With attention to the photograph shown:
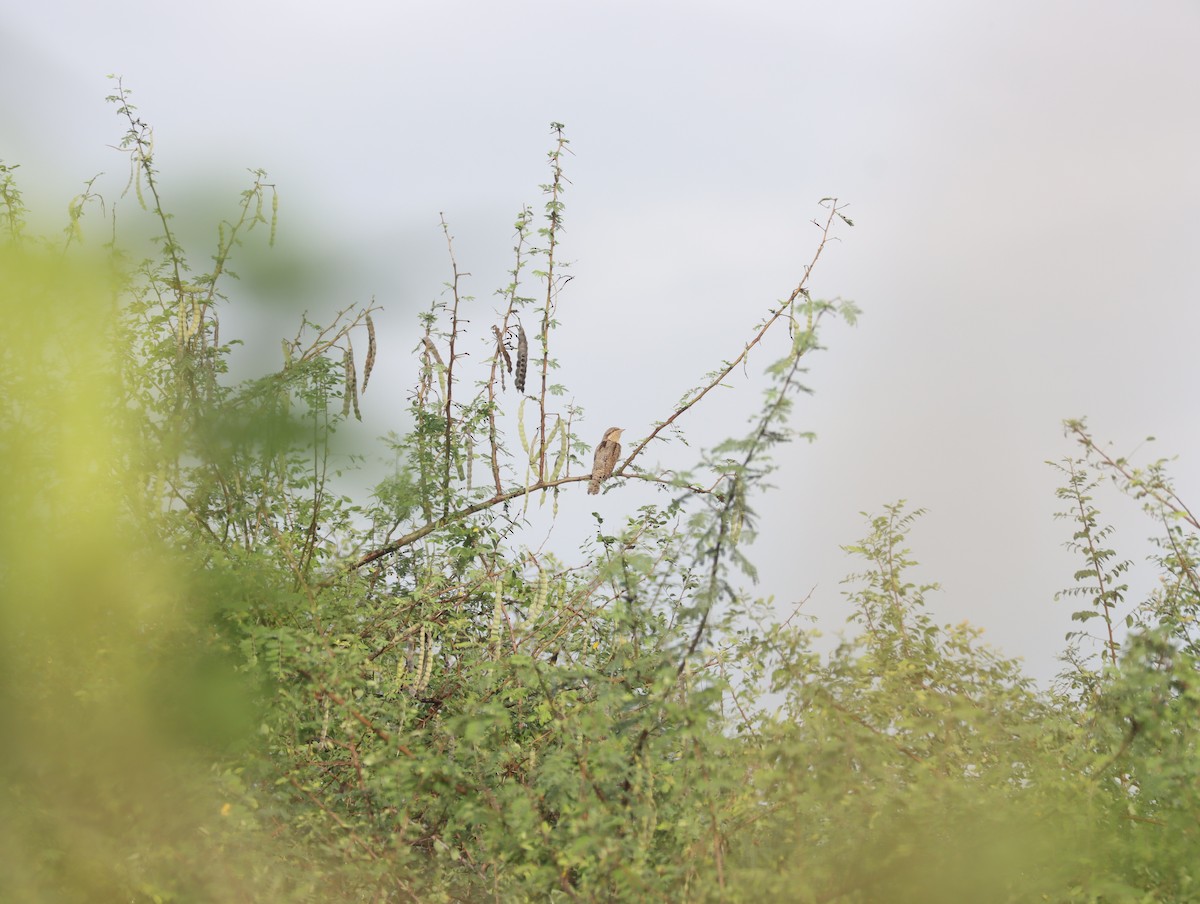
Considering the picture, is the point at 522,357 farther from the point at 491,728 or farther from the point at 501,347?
the point at 491,728

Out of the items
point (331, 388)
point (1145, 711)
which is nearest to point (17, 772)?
point (331, 388)

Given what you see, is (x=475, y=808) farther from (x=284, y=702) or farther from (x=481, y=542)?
(x=481, y=542)

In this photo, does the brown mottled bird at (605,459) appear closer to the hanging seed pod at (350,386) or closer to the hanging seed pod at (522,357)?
the hanging seed pod at (522,357)

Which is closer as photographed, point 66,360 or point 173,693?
point 173,693

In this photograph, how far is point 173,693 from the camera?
10.2 ft

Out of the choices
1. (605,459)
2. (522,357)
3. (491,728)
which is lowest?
(491,728)

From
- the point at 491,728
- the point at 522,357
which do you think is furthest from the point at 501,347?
the point at 491,728

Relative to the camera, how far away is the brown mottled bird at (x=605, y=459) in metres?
4.72

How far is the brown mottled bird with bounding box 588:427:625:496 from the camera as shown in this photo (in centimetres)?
472

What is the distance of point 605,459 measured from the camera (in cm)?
471

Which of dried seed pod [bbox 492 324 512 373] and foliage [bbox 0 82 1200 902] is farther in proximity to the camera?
dried seed pod [bbox 492 324 512 373]

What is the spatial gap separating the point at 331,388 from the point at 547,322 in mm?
933

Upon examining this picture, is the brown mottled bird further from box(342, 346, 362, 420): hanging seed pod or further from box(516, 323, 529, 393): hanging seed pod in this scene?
box(342, 346, 362, 420): hanging seed pod

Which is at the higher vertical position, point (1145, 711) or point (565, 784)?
point (1145, 711)
